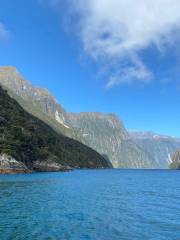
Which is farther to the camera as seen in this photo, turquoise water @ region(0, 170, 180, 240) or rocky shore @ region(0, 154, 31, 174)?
rocky shore @ region(0, 154, 31, 174)

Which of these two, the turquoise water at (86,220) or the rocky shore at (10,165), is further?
the rocky shore at (10,165)

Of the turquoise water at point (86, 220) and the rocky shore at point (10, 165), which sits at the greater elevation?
the rocky shore at point (10, 165)

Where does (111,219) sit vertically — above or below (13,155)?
below

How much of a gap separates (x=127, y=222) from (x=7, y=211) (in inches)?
705

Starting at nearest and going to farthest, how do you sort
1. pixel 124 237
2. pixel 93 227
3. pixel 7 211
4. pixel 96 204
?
pixel 124 237 → pixel 93 227 → pixel 7 211 → pixel 96 204

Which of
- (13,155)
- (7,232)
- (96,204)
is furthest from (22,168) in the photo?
(7,232)

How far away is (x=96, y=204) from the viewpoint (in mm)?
65250

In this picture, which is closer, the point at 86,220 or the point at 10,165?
the point at 86,220

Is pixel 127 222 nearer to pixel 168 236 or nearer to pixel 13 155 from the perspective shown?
pixel 168 236

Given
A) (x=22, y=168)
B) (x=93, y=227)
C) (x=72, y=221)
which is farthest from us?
(x=22, y=168)

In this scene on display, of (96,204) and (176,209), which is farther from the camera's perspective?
(96,204)

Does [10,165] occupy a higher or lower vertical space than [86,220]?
higher

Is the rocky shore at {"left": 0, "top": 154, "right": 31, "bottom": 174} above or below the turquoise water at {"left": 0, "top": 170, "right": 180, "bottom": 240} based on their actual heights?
above

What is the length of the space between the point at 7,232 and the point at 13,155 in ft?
485
